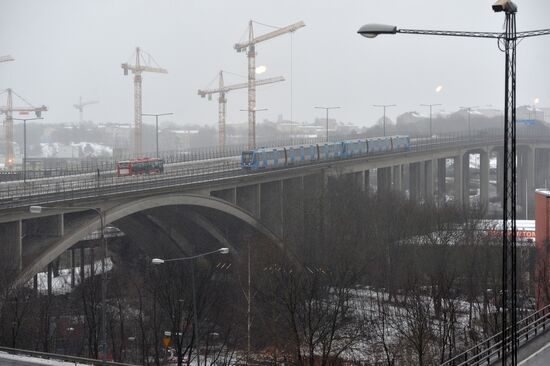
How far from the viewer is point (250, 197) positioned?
39844 millimetres

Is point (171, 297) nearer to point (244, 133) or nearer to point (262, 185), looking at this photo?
point (262, 185)

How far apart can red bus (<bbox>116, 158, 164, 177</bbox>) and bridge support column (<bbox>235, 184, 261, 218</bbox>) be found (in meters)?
3.68

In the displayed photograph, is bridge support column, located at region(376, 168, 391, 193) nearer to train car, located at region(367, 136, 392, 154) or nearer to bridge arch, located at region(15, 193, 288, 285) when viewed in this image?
train car, located at region(367, 136, 392, 154)

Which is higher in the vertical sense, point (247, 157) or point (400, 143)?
point (400, 143)

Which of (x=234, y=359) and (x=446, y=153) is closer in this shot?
(x=234, y=359)

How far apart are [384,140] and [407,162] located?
8.11ft

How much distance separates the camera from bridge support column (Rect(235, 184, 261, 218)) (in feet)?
130

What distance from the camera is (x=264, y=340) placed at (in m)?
26.7

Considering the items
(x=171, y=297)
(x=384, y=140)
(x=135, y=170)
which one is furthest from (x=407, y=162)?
(x=171, y=297)

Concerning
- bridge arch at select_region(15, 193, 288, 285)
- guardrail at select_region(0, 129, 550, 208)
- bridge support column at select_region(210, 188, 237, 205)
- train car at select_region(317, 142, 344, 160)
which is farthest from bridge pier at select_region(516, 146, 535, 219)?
bridge arch at select_region(15, 193, 288, 285)

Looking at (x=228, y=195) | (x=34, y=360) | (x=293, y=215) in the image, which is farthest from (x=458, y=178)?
(x=34, y=360)

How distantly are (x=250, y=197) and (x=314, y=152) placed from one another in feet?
29.6

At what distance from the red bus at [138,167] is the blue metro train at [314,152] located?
146 inches

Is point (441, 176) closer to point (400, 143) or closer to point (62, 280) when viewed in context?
point (400, 143)
